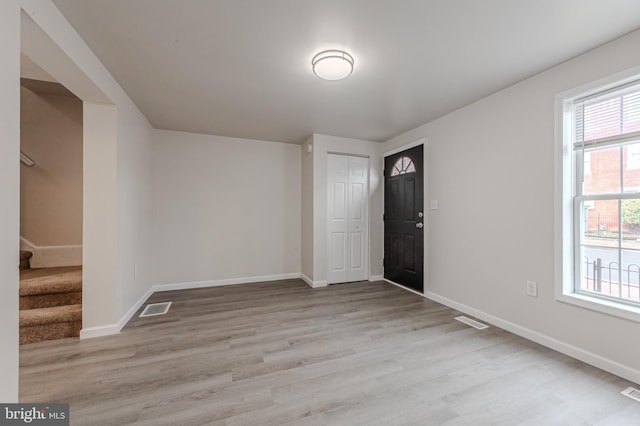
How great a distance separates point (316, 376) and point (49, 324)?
8.19ft

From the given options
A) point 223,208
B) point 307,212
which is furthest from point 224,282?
point 307,212

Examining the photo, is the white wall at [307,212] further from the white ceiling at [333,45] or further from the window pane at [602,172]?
the window pane at [602,172]

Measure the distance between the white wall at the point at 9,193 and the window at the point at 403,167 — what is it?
387 centimetres

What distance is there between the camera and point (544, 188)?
7.38 feet

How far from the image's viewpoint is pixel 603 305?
6.21 ft

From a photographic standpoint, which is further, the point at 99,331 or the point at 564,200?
the point at 99,331

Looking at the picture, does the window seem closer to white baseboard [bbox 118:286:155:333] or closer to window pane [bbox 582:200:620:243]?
window pane [bbox 582:200:620:243]

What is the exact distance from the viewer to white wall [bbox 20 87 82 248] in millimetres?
3086

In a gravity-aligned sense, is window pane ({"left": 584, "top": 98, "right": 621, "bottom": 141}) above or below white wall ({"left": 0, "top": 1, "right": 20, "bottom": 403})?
above

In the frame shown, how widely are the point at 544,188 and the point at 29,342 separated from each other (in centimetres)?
477

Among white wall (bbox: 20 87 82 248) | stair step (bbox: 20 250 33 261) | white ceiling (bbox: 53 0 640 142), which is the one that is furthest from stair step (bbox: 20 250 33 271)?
white ceiling (bbox: 53 0 640 142)

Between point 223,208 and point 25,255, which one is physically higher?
point 223,208

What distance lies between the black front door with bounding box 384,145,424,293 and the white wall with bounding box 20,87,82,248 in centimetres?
444

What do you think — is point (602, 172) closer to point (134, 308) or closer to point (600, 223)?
point (600, 223)
